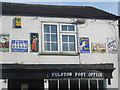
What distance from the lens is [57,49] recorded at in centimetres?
1515

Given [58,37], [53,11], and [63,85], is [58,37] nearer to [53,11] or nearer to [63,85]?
[53,11]

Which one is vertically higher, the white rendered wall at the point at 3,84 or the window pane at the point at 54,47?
the window pane at the point at 54,47

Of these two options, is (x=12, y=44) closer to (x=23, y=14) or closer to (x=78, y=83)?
(x=23, y=14)

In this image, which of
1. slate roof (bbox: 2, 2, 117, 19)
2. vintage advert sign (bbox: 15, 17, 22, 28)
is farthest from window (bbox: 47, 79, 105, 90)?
slate roof (bbox: 2, 2, 117, 19)

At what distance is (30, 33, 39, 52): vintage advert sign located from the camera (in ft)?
48.4

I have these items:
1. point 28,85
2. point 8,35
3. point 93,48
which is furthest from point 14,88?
point 93,48

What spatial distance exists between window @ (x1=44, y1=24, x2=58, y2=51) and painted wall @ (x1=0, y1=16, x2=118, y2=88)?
317mm

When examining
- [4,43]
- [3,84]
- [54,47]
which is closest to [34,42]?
[54,47]

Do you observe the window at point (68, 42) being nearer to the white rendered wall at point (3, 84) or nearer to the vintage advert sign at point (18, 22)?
the vintage advert sign at point (18, 22)

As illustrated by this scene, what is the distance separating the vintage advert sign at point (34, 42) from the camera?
1476 centimetres

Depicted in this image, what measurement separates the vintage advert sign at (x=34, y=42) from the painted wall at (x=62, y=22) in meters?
0.18

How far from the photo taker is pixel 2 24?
14.7 metres

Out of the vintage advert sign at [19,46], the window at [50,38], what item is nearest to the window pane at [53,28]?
→ the window at [50,38]

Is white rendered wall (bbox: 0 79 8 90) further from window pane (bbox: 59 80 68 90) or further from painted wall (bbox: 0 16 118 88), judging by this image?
window pane (bbox: 59 80 68 90)
